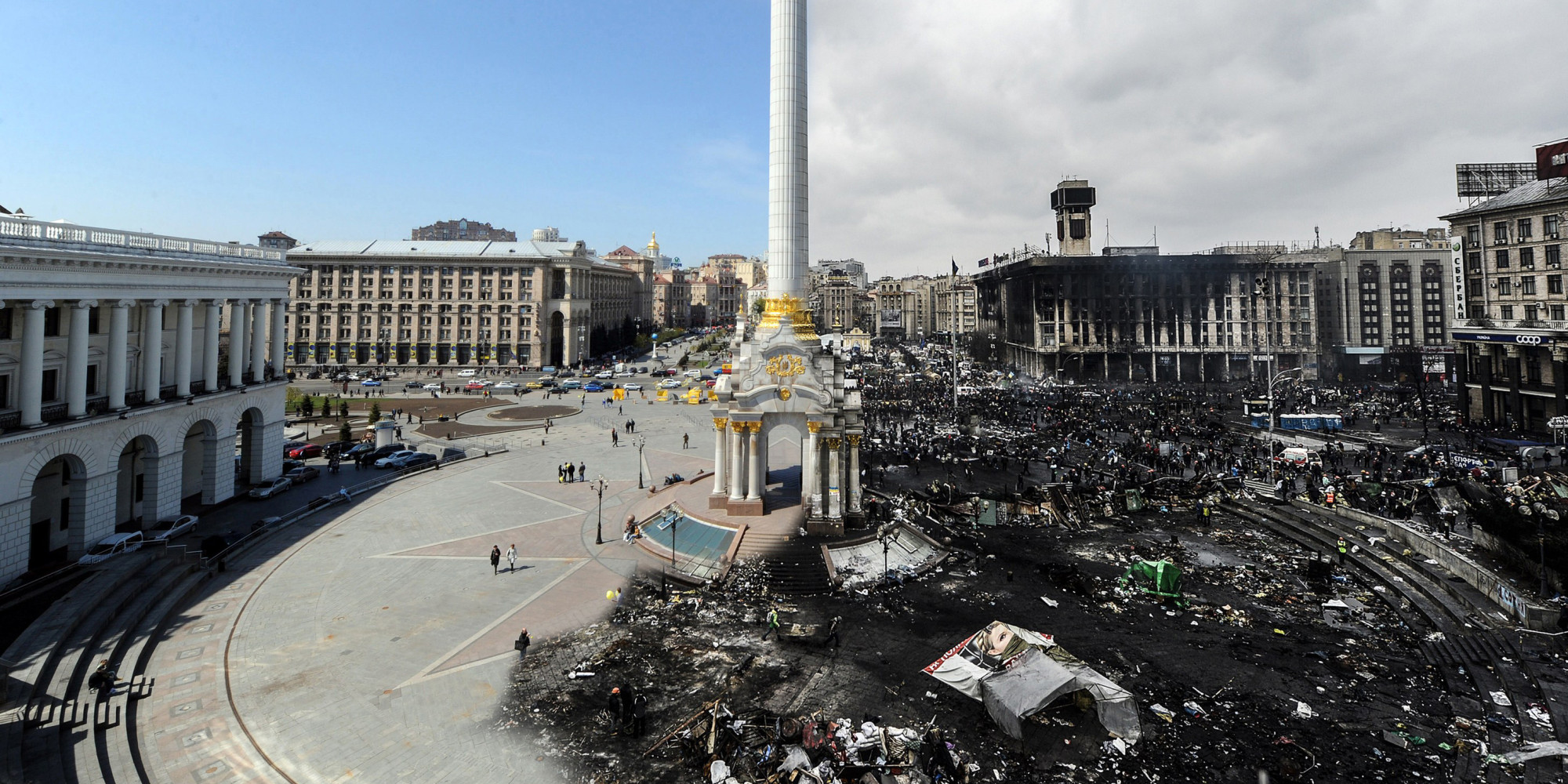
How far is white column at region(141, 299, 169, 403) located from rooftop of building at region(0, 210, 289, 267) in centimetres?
262

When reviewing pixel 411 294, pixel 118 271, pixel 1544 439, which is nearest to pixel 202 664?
pixel 118 271

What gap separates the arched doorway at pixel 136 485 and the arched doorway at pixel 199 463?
2.68 m

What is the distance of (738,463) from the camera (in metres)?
33.9

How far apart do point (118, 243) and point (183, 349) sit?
20.2ft

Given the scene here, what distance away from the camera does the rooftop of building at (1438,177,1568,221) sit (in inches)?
2079

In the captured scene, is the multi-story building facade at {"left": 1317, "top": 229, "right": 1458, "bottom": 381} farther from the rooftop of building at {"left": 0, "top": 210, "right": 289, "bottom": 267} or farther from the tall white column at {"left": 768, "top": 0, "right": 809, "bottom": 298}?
the rooftop of building at {"left": 0, "top": 210, "right": 289, "bottom": 267}

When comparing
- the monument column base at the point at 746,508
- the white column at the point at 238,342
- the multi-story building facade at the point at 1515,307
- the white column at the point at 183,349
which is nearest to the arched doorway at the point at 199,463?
the white column at the point at 183,349

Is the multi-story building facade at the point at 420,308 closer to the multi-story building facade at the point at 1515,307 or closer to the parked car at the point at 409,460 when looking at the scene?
the parked car at the point at 409,460

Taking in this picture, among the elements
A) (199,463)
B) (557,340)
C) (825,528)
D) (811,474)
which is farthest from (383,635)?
(557,340)

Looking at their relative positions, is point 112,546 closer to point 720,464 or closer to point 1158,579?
point 720,464

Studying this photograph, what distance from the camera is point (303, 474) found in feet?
145

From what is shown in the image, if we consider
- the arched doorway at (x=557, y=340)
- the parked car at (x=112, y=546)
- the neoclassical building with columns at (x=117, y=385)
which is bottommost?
the parked car at (x=112, y=546)

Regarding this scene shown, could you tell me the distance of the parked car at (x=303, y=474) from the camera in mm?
43562

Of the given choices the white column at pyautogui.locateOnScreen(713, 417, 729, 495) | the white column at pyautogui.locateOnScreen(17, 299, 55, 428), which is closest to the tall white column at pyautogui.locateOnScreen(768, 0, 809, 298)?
the white column at pyautogui.locateOnScreen(713, 417, 729, 495)
